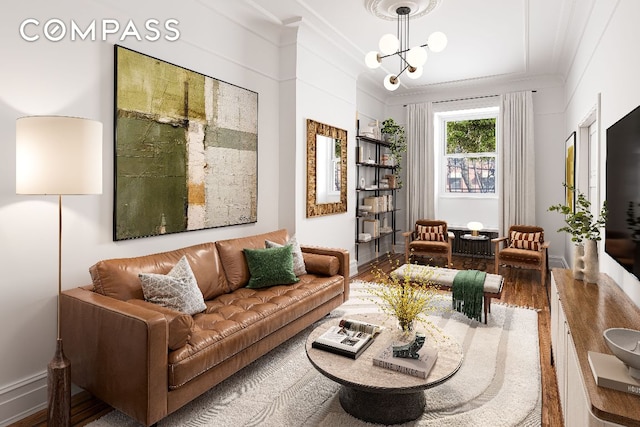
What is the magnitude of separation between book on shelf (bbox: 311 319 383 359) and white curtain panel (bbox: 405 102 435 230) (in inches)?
187

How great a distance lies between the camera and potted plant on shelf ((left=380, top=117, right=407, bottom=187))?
672 cm

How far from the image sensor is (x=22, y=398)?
87.7 inches

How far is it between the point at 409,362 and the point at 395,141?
5.49 metres

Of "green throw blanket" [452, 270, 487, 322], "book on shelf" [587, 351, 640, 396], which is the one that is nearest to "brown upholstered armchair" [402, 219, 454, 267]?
"green throw blanket" [452, 270, 487, 322]

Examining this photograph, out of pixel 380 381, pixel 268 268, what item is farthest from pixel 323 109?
pixel 380 381

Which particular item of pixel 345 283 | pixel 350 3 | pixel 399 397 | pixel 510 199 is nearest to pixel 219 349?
pixel 399 397

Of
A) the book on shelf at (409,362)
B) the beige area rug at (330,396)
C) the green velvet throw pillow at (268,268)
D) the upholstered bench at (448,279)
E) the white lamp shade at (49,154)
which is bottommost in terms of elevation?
the beige area rug at (330,396)

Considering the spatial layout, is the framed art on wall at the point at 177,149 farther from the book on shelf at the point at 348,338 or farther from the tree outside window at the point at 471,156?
the tree outside window at the point at 471,156

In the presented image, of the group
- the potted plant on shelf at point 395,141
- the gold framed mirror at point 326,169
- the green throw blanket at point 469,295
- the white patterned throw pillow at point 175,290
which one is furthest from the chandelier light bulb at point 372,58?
the potted plant on shelf at point 395,141

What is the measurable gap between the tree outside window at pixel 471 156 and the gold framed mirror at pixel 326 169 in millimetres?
2774

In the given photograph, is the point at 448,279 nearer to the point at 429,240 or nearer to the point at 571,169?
the point at 429,240

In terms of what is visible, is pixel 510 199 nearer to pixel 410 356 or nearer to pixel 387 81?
pixel 387 81

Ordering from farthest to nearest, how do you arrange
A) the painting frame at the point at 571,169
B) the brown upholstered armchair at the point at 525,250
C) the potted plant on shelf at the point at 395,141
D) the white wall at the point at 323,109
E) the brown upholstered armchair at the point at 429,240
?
the potted plant on shelf at the point at 395,141 → the brown upholstered armchair at the point at 429,240 → the brown upholstered armchair at the point at 525,250 → the painting frame at the point at 571,169 → the white wall at the point at 323,109

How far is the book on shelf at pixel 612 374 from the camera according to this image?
1290 mm
